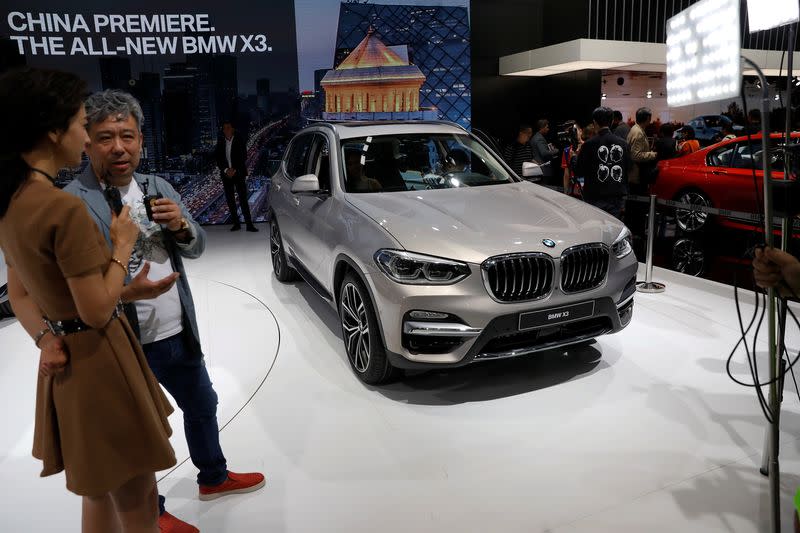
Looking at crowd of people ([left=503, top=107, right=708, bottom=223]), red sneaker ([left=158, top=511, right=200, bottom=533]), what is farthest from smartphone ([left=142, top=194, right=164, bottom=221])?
crowd of people ([left=503, top=107, right=708, bottom=223])

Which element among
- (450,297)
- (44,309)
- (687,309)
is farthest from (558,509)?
(687,309)

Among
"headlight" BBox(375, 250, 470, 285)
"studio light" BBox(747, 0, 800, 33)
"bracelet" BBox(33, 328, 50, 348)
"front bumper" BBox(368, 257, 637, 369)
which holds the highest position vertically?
"studio light" BBox(747, 0, 800, 33)

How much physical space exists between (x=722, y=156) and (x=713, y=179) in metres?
0.32

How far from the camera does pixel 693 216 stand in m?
7.15

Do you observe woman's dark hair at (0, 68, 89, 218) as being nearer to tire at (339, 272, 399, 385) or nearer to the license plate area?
tire at (339, 272, 399, 385)

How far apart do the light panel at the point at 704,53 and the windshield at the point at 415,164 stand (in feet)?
6.94

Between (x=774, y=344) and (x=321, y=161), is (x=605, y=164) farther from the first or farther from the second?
(x=774, y=344)

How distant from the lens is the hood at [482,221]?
3.23 meters

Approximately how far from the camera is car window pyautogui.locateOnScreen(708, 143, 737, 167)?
23.0 feet

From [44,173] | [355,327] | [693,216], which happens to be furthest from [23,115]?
[693,216]

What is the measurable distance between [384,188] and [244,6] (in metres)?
7.04

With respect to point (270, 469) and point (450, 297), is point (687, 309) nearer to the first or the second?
point (450, 297)

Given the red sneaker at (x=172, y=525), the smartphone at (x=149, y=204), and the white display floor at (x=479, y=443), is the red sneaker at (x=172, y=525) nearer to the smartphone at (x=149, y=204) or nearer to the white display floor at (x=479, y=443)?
the white display floor at (x=479, y=443)

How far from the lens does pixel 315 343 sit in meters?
4.35
